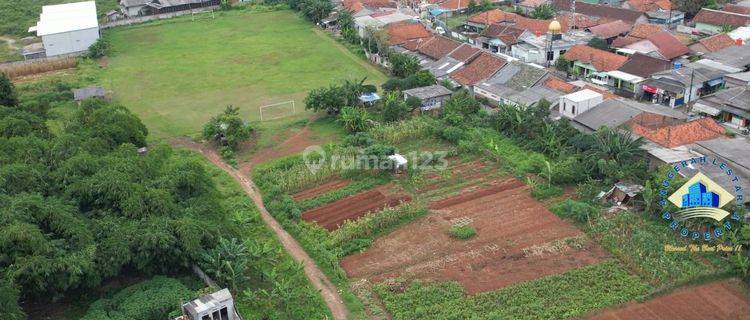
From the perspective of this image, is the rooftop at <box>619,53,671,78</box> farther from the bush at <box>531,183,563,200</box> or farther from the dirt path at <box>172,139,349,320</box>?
the dirt path at <box>172,139,349,320</box>

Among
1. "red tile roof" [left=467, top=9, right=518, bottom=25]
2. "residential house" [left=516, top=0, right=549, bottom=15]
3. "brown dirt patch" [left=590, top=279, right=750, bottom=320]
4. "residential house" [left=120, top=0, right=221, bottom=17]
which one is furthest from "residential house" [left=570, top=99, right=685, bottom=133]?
"residential house" [left=120, top=0, right=221, bottom=17]

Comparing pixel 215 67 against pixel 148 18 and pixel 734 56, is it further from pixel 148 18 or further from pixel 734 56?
pixel 734 56

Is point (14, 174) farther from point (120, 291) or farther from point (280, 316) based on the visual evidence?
point (280, 316)

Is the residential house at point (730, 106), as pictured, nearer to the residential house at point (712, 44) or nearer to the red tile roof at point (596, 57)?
the red tile roof at point (596, 57)

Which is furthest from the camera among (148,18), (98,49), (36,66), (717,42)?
(148,18)

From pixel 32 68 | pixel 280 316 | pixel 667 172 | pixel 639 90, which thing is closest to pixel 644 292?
pixel 667 172

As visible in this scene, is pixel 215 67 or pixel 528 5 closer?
pixel 215 67

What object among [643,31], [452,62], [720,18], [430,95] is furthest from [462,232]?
[720,18]
